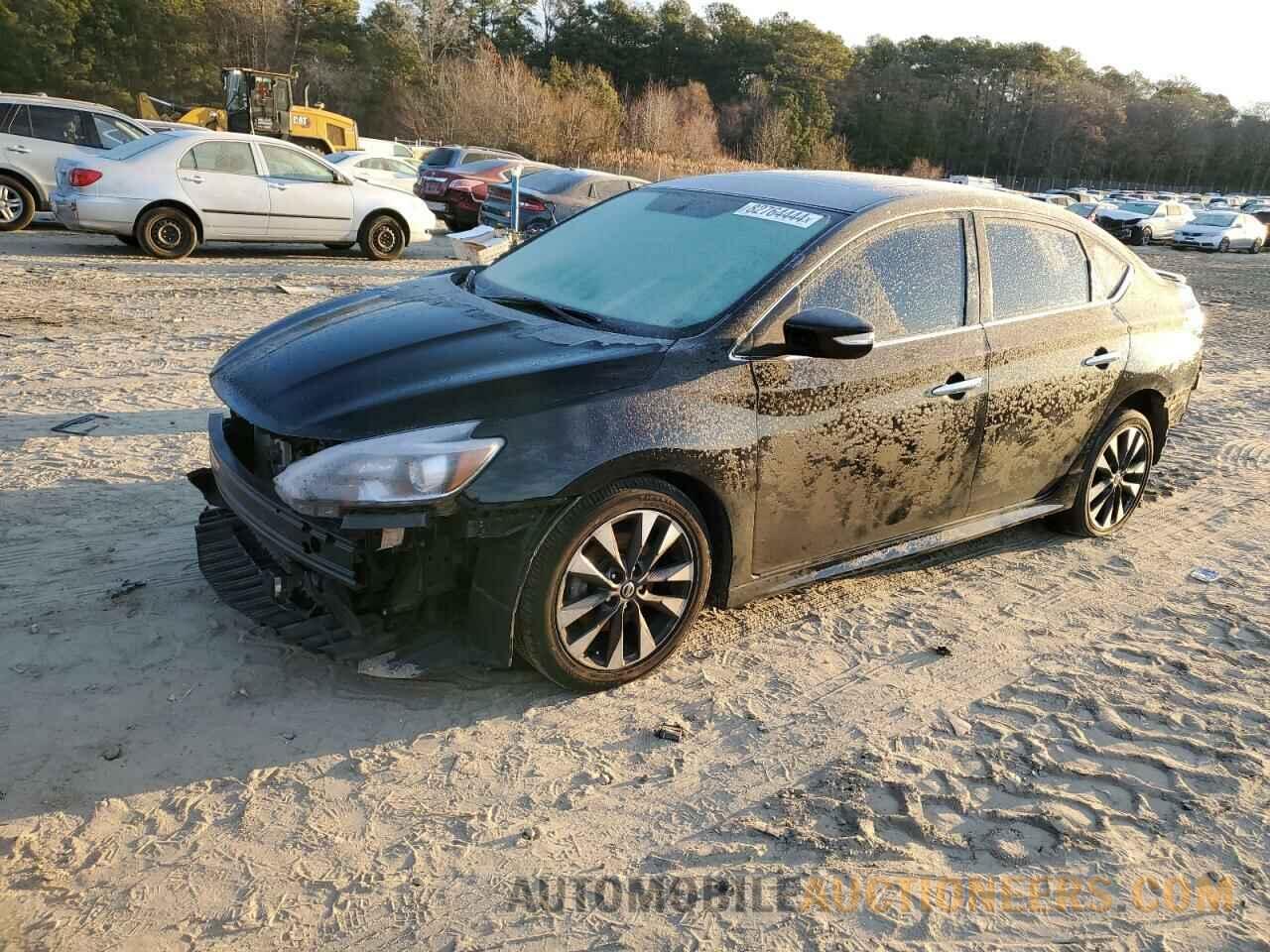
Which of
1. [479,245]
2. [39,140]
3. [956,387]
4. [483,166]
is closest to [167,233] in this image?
[39,140]

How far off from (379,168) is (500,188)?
858 centimetres

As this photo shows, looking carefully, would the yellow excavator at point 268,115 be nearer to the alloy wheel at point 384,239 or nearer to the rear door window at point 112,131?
the rear door window at point 112,131

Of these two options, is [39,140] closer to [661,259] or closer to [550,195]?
[550,195]

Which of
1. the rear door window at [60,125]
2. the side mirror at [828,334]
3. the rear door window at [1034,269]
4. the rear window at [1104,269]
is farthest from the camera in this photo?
the rear door window at [60,125]

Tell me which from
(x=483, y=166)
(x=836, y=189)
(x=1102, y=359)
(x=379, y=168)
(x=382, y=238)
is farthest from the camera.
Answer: (x=379, y=168)

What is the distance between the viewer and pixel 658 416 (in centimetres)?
323

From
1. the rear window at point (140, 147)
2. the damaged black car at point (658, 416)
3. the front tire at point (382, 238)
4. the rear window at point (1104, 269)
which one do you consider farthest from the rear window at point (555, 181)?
the rear window at point (1104, 269)

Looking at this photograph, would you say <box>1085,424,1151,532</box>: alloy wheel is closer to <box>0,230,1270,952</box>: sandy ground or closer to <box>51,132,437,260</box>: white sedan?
<box>0,230,1270,952</box>: sandy ground

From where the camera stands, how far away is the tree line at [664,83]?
51.0 meters

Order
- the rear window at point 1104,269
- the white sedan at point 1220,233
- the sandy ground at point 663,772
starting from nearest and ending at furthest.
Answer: the sandy ground at point 663,772 < the rear window at point 1104,269 < the white sedan at point 1220,233

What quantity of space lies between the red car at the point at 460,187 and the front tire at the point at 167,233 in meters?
7.25

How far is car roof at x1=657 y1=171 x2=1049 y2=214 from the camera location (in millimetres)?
4004

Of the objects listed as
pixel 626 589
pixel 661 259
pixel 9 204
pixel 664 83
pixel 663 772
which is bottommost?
pixel 663 772

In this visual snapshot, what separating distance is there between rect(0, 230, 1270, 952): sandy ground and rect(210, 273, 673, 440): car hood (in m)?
0.98
